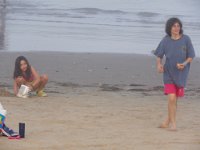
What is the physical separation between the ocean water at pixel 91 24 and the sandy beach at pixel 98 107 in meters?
2.47

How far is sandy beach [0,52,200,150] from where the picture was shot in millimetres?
7785

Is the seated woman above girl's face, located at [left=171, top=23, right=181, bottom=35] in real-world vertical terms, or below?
below

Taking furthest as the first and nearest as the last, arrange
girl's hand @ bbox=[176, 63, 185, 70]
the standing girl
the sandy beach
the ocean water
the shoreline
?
1. the ocean water
2. the shoreline
3. the standing girl
4. girl's hand @ bbox=[176, 63, 185, 70]
5. the sandy beach

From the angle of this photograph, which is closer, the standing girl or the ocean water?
the standing girl

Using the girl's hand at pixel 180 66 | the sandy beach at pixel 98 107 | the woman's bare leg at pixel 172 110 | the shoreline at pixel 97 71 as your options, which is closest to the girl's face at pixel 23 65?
the sandy beach at pixel 98 107

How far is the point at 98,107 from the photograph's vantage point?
34.1 feet

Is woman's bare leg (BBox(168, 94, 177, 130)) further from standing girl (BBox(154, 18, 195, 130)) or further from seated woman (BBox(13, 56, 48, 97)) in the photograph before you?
seated woman (BBox(13, 56, 48, 97))

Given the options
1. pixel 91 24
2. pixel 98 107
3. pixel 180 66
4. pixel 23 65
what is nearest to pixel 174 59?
pixel 180 66

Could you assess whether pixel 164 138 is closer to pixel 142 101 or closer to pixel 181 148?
pixel 181 148

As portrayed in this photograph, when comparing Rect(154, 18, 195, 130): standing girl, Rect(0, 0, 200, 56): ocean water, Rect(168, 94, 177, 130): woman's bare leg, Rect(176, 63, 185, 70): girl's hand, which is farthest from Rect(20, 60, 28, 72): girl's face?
Rect(0, 0, 200, 56): ocean water

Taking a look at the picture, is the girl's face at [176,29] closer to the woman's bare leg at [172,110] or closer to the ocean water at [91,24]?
the woman's bare leg at [172,110]

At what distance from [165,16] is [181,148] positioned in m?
23.6

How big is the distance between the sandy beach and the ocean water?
2.47m

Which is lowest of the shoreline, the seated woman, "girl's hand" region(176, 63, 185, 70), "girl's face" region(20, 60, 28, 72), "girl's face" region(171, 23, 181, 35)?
the shoreline
